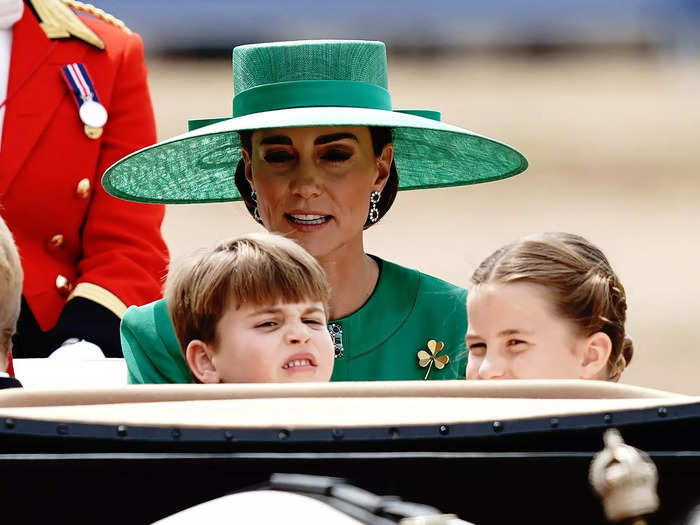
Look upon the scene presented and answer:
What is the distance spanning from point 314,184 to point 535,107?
7.40 m

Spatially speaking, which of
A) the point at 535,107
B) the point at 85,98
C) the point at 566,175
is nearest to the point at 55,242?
the point at 85,98

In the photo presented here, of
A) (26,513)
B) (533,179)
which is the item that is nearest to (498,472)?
(26,513)

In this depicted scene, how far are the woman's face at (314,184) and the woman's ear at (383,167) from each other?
6 centimetres

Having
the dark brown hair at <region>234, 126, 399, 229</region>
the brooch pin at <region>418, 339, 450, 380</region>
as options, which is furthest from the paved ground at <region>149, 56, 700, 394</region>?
the brooch pin at <region>418, 339, 450, 380</region>

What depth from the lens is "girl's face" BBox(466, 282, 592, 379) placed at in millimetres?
2312

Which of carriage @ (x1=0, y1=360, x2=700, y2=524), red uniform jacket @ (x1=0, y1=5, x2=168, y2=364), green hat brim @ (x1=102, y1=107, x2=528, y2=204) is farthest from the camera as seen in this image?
red uniform jacket @ (x1=0, y1=5, x2=168, y2=364)

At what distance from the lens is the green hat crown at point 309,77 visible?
8.88 feet

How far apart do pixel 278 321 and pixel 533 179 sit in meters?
7.38

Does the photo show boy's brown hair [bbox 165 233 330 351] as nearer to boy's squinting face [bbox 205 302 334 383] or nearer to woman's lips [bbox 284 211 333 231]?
boy's squinting face [bbox 205 302 334 383]

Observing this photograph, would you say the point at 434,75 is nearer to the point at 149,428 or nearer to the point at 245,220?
the point at 245,220

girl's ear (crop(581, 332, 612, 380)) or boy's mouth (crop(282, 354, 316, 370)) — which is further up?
girl's ear (crop(581, 332, 612, 380))

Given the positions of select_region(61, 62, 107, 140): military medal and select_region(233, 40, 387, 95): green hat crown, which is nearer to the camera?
select_region(233, 40, 387, 95): green hat crown

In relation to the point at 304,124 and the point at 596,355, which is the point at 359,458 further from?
the point at 304,124

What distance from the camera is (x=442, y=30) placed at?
384 inches
